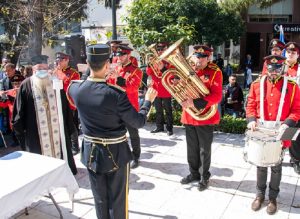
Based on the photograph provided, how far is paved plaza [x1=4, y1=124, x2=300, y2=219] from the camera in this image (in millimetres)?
4742

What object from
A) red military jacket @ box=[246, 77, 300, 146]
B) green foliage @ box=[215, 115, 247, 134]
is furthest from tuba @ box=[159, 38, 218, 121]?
green foliage @ box=[215, 115, 247, 134]

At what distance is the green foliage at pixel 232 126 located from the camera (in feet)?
26.9

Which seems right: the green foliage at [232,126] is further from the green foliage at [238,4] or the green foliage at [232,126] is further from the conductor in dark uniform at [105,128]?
the green foliage at [238,4]

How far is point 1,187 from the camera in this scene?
11.1 ft

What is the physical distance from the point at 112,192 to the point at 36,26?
9721 mm

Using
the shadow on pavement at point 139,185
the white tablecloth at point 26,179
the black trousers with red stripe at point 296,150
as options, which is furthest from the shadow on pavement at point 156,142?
the white tablecloth at point 26,179

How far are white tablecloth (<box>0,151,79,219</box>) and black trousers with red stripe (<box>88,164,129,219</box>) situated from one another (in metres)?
0.45

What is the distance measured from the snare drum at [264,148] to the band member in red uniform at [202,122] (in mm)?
774

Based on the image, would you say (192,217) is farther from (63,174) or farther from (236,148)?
(236,148)

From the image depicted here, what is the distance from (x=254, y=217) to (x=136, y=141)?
2.48 metres

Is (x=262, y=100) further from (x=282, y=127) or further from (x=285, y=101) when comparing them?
(x=282, y=127)

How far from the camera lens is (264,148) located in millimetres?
4281

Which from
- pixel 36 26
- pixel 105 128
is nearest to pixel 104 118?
pixel 105 128

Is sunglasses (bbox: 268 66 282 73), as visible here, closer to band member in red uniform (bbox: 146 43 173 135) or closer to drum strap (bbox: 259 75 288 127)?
drum strap (bbox: 259 75 288 127)
